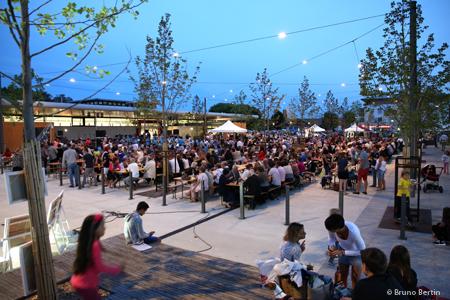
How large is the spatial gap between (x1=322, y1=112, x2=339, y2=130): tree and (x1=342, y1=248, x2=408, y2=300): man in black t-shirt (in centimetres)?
5665

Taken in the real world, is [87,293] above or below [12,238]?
above

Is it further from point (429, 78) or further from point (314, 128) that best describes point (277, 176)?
point (314, 128)

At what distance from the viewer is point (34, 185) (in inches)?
155

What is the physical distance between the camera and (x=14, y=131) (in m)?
27.3

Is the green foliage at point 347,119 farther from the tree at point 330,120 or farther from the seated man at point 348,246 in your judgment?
the seated man at point 348,246

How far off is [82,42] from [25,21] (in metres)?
0.72

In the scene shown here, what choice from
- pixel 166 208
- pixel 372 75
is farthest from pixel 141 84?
pixel 372 75

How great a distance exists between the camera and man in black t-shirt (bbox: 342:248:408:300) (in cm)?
284

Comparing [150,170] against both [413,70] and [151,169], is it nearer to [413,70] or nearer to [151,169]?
[151,169]

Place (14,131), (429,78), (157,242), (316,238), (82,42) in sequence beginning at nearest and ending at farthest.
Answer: (82,42) → (157,242) → (316,238) → (429,78) → (14,131)

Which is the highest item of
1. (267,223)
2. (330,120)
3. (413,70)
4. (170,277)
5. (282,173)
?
(413,70)

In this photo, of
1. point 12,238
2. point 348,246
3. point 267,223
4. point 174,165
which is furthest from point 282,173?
point 12,238

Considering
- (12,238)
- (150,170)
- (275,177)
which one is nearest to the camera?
(12,238)

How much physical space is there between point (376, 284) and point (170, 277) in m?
3.19
